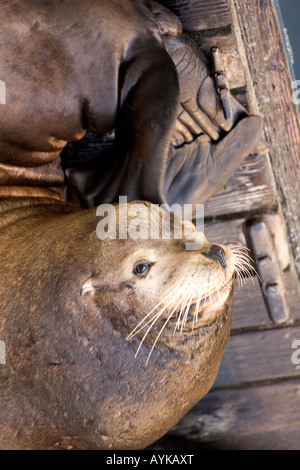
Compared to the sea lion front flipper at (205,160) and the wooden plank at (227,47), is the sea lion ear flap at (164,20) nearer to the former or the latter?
the wooden plank at (227,47)

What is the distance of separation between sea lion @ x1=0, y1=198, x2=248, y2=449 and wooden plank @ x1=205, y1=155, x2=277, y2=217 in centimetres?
81

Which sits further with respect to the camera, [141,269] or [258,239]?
[258,239]

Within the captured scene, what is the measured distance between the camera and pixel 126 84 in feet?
5.40

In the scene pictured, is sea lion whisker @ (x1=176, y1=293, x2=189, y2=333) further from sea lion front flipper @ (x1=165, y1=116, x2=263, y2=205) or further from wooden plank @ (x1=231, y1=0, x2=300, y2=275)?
wooden plank @ (x1=231, y1=0, x2=300, y2=275)

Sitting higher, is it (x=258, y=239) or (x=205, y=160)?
(x=205, y=160)

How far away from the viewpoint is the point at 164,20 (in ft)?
5.78

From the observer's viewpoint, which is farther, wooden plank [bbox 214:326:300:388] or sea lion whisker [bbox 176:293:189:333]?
wooden plank [bbox 214:326:300:388]

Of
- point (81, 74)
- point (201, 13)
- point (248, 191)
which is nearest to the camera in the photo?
point (81, 74)

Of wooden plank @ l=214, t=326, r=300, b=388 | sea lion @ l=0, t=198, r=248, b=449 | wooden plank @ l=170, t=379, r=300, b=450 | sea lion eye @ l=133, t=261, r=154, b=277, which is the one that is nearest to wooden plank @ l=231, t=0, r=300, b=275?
wooden plank @ l=214, t=326, r=300, b=388

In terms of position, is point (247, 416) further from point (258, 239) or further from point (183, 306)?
point (183, 306)

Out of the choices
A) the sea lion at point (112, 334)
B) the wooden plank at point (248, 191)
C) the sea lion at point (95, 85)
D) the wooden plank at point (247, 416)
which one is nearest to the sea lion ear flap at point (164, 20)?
the sea lion at point (95, 85)

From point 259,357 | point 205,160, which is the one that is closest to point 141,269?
point 205,160

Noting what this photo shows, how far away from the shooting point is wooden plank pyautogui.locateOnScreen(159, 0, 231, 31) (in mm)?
1871

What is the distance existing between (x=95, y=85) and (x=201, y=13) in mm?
531
